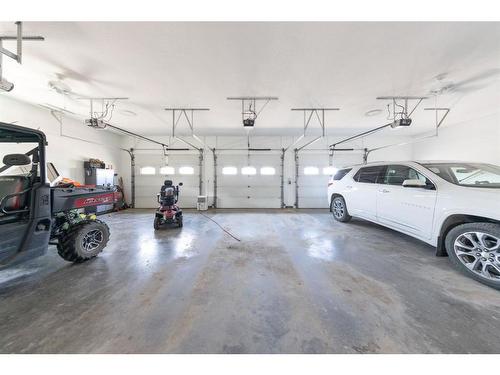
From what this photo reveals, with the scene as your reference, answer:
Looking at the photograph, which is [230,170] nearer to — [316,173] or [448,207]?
[316,173]

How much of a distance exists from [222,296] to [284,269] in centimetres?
101

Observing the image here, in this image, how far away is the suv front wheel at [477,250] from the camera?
2.12m

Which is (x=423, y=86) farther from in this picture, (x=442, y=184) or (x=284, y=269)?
(x=284, y=269)

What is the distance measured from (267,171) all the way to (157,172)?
5046 millimetres

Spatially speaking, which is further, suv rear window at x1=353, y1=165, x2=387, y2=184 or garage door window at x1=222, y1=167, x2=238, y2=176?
garage door window at x1=222, y1=167, x2=238, y2=176

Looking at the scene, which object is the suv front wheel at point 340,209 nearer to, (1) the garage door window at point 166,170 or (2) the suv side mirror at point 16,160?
(2) the suv side mirror at point 16,160

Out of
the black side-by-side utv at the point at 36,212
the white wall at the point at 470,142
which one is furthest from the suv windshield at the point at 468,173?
the black side-by-side utv at the point at 36,212

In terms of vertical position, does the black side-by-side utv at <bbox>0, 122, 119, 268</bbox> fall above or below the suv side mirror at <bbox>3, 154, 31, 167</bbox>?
below

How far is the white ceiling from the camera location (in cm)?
218

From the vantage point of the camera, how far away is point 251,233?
429 cm

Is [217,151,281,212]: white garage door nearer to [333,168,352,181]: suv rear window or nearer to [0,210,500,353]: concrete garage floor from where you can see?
[333,168,352,181]: suv rear window

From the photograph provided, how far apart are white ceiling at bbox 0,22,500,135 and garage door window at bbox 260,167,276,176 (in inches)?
143

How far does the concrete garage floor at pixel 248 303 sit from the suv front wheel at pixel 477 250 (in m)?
0.15

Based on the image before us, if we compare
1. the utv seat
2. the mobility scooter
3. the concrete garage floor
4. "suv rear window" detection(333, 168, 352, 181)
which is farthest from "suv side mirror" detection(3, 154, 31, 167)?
"suv rear window" detection(333, 168, 352, 181)
